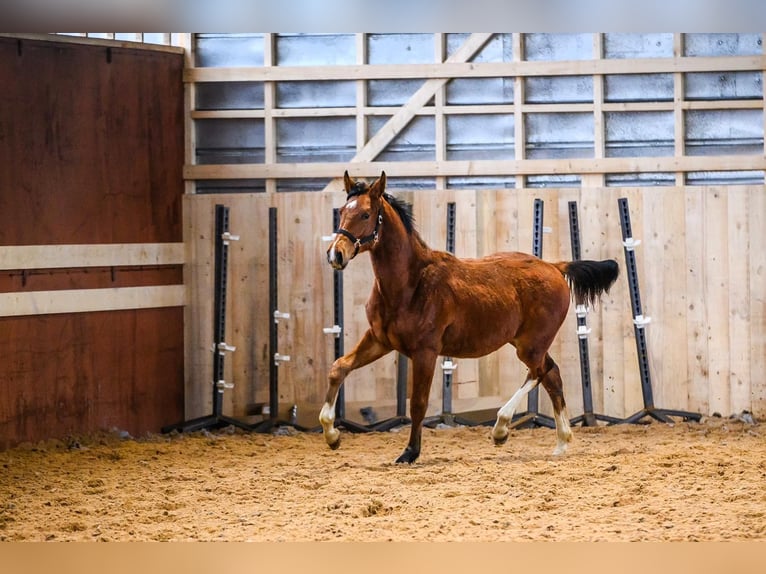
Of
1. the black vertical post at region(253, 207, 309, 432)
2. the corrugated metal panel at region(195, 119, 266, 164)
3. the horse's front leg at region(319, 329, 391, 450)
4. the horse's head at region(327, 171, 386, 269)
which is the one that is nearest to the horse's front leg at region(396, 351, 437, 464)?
the horse's front leg at region(319, 329, 391, 450)

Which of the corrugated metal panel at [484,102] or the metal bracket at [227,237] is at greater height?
the corrugated metal panel at [484,102]

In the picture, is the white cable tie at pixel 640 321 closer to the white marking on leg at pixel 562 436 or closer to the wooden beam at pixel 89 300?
the white marking on leg at pixel 562 436

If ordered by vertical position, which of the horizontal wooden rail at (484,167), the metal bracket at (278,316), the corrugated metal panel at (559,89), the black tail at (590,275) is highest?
the corrugated metal panel at (559,89)

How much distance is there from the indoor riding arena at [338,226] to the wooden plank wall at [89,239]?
2 cm

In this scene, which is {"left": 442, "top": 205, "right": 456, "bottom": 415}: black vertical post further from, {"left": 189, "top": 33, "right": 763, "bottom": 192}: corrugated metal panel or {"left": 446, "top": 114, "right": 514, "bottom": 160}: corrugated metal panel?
{"left": 446, "top": 114, "right": 514, "bottom": 160}: corrugated metal panel

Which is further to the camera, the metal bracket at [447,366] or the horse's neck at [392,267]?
the metal bracket at [447,366]

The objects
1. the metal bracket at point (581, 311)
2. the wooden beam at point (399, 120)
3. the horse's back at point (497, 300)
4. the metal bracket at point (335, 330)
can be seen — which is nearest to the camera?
the horse's back at point (497, 300)

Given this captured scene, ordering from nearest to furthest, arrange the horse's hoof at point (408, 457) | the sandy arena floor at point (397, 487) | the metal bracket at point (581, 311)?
the sandy arena floor at point (397, 487) < the horse's hoof at point (408, 457) < the metal bracket at point (581, 311)

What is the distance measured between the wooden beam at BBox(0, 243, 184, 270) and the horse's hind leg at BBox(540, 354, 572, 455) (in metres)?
3.34

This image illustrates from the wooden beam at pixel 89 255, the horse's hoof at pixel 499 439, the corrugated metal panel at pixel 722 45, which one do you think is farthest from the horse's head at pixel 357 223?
the corrugated metal panel at pixel 722 45

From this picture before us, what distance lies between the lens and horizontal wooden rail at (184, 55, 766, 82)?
7836mm

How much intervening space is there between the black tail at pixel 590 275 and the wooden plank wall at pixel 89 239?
3.34 meters

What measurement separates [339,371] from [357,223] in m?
0.94

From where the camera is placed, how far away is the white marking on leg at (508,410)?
6500 mm
